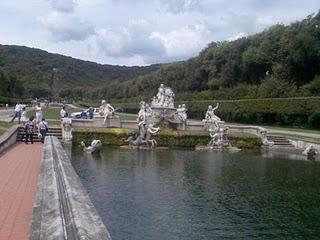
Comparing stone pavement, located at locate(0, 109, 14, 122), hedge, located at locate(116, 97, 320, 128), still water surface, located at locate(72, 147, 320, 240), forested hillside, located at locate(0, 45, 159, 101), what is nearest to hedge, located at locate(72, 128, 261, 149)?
still water surface, located at locate(72, 147, 320, 240)

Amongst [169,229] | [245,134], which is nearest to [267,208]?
[169,229]

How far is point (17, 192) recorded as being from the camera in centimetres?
1184

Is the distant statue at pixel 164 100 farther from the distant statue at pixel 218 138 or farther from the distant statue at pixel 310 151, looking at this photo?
the distant statue at pixel 310 151

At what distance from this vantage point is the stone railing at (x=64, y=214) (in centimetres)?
644

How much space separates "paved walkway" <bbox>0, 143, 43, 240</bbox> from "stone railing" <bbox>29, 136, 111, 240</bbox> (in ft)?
0.87

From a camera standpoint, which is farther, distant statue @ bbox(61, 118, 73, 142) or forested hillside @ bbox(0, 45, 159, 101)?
forested hillside @ bbox(0, 45, 159, 101)

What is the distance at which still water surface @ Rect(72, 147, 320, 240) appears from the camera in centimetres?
1184

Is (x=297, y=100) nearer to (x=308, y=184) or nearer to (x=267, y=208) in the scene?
(x=308, y=184)

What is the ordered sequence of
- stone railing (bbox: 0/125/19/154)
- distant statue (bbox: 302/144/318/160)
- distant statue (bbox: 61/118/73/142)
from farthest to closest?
1. distant statue (bbox: 61/118/73/142)
2. distant statue (bbox: 302/144/318/160)
3. stone railing (bbox: 0/125/19/154)

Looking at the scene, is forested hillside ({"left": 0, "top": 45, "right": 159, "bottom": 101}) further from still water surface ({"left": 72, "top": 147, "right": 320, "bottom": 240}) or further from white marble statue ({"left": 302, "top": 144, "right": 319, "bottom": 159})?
still water surface ({"left": 72, "top": 147, "right": 320, "bottom": 240})

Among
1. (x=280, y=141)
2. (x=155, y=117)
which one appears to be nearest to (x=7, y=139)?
(x=155, y=117)

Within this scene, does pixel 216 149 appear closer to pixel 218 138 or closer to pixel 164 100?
pixel 218 138

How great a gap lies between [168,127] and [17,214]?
2752cm

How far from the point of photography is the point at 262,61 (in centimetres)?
7125
